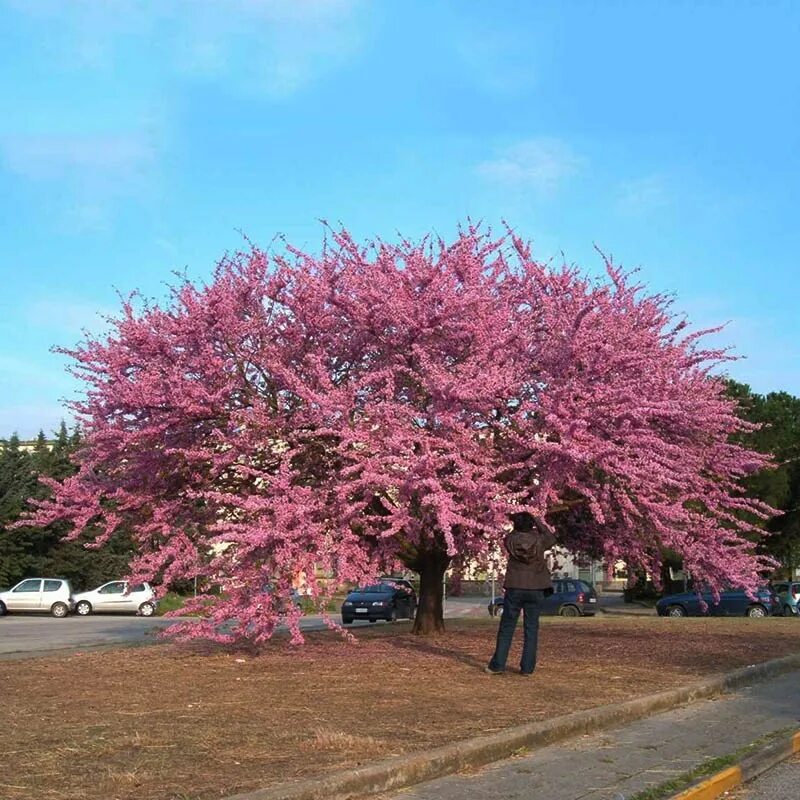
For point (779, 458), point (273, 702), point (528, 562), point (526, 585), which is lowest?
point (273, 702)

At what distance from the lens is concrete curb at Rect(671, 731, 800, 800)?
648 cm

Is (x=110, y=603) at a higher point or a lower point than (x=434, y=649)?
higher

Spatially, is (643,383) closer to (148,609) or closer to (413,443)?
(413,443)

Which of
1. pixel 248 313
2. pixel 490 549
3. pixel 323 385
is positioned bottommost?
pixel 490 549

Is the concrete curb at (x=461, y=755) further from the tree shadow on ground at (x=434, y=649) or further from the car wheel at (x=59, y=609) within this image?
the car wheel at (x=59, y=609)

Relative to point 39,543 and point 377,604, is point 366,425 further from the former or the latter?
point 39,543

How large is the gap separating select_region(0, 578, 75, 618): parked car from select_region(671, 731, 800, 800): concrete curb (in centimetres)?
3710

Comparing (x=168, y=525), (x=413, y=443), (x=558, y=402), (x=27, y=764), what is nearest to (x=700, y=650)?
(x=558, y=402)

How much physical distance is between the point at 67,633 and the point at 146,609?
13.6 meters

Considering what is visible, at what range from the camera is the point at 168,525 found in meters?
14.7

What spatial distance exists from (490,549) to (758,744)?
7.22 meters

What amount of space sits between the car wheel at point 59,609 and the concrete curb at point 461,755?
35106 millimetres

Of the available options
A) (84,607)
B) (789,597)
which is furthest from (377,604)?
(84,607)

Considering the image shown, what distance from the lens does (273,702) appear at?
9.71 meters
